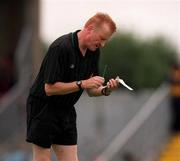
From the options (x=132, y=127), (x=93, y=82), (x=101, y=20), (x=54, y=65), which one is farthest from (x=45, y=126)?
(x=132, y=127)

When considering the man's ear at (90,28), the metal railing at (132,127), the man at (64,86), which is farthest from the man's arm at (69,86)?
the metal railing at (132,127)

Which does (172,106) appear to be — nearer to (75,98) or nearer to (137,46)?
(75,98)

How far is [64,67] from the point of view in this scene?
27.7 feet

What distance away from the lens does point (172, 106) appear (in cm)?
1986

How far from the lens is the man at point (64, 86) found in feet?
27.3

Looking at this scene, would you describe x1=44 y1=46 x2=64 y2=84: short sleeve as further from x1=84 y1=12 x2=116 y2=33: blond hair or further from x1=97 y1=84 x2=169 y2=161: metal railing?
x1=97 y1=84 x2=169 y2=161: metal railing

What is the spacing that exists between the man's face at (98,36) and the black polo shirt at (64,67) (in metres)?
0.17

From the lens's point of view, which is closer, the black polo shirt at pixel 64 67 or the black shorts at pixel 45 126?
the black polo shirt at pixel 64 67

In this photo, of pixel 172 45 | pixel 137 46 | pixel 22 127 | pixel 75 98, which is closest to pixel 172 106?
pixel 22 127

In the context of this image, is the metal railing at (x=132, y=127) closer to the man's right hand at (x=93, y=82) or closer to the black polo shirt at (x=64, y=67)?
the black polo shirt at (x=64, y=67)

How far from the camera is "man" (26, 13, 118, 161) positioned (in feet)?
27.3

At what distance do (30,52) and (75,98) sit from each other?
1242 cm

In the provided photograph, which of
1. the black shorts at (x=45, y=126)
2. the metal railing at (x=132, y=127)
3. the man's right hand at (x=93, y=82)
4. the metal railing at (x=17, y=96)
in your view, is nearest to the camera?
the man's right hand at (x=93, y=82)

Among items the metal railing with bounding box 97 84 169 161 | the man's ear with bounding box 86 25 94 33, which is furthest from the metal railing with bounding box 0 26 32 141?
the man's ear with bounding box 86 25 94 33
